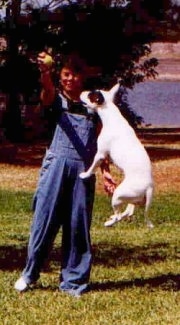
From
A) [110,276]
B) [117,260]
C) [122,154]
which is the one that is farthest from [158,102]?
[122,154]

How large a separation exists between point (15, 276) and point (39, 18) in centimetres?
2026

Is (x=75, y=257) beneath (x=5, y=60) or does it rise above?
above

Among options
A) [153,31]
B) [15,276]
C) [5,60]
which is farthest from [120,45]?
[15,276]

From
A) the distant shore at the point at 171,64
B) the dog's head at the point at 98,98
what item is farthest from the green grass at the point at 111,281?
the distant shore at the point at 171,64

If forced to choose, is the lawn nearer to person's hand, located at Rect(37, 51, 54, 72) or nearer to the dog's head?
the dog's head

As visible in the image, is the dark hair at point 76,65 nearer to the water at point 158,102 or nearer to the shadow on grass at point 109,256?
the shadow on grass at point 109,256

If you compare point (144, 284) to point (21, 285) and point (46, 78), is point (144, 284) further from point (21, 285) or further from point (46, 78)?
point (46, 78)

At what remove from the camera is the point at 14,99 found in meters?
29.8

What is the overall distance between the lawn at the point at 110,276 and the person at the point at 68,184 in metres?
0.26

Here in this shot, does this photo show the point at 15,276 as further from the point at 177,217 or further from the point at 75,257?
the point at 177,217

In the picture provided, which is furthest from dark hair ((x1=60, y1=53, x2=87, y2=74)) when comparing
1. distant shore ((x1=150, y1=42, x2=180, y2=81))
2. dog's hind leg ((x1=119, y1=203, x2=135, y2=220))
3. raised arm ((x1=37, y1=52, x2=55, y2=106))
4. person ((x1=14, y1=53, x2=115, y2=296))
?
distant shore ((x1=150, y1=42, x2=180, y2=81))

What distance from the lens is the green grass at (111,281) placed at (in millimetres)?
6922

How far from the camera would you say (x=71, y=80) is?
734 centimetres

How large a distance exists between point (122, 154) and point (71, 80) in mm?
892
